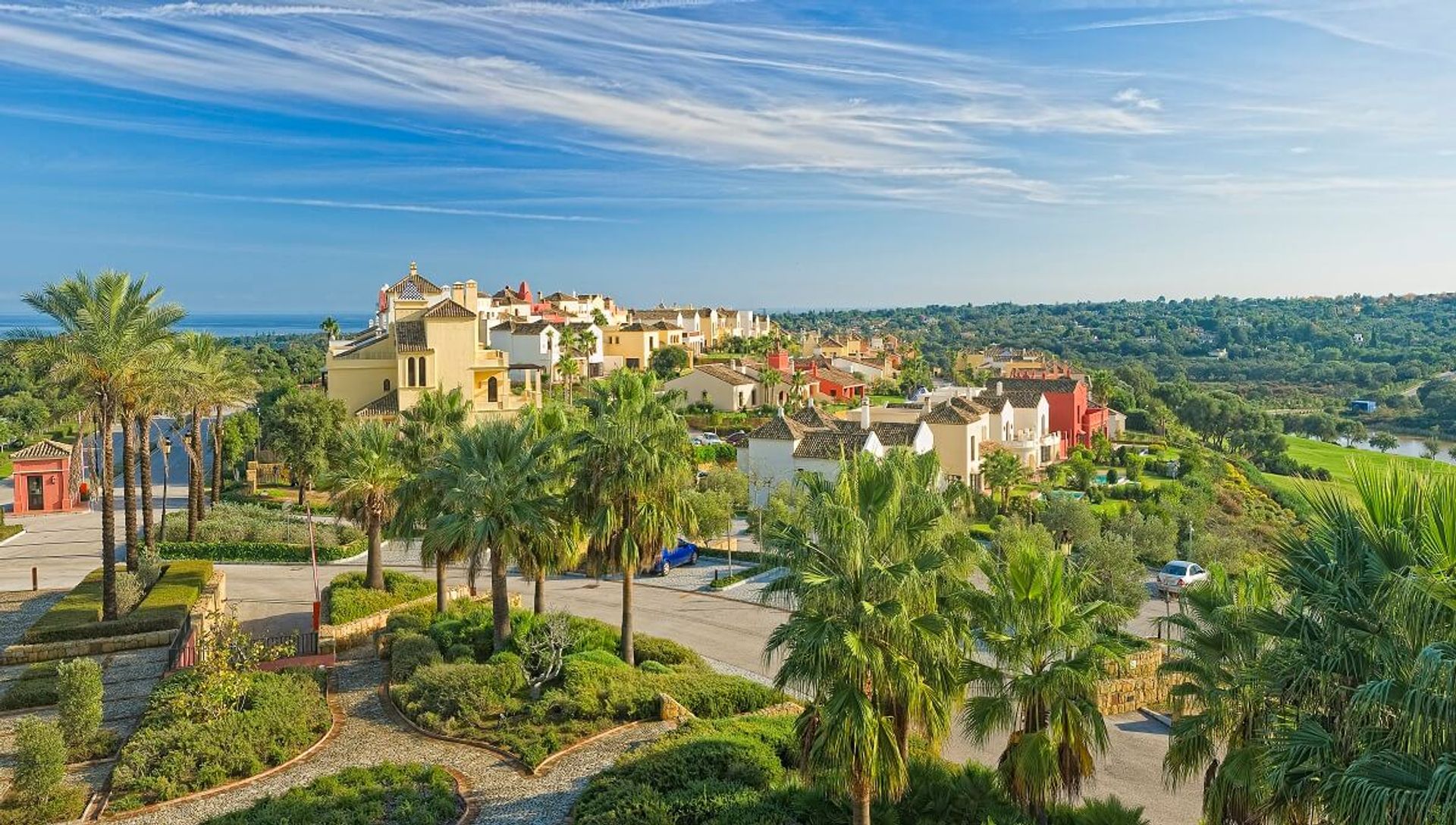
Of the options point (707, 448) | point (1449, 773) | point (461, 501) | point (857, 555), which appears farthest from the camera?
point (707, 448)

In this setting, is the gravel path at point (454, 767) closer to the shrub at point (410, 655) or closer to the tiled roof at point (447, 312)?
the shrub at point (410, 655)

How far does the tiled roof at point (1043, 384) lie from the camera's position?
64.9 meters

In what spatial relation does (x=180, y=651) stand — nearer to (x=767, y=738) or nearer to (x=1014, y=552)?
(x=767, y=738)

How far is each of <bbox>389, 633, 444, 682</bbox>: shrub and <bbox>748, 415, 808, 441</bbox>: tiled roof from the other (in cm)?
2685

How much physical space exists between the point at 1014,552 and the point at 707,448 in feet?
144

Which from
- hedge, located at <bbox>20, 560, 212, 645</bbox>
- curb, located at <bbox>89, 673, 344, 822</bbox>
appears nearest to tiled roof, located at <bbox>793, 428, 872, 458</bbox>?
hedge, located at <bbox>20, 560, 212, 645</bbox>

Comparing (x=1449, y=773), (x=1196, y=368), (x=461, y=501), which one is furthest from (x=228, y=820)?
(x=1196, y=368)

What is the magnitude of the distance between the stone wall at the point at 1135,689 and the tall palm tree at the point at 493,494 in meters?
13.0

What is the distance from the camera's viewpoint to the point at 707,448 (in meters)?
56.0

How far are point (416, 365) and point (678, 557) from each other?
21.2 m

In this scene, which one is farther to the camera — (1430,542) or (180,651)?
(180,651)

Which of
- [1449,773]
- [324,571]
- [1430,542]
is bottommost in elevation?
[324,571]

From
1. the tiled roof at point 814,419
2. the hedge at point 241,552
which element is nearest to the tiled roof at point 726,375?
the tiled roof at point 814,419

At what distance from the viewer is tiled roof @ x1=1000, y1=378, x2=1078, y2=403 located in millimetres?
64875
